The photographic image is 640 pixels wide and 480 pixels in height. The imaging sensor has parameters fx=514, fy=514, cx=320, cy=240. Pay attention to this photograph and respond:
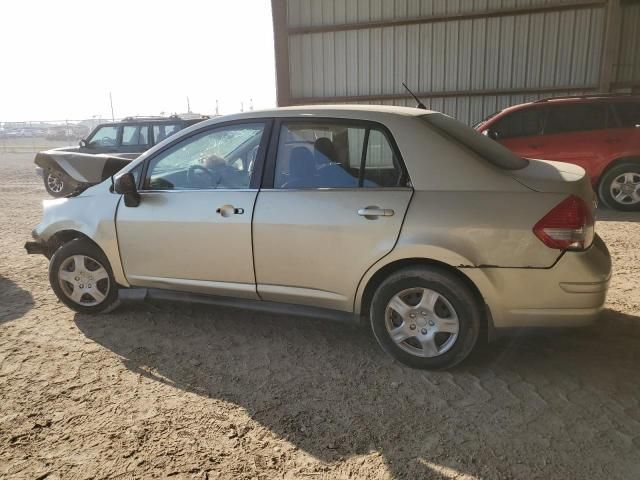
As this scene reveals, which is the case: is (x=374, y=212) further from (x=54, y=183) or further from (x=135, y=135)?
(x=54, y=183)

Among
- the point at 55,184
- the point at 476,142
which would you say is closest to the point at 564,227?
the point at 476,142

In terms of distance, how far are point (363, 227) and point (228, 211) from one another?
98 cm

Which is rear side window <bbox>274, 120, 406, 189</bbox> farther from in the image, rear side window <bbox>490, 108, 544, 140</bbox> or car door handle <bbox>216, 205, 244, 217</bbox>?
rear side window <bbox>490, 108, 544, 140</bbox>

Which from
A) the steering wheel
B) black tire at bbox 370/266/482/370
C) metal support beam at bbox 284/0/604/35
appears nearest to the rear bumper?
black tire at bbox 370/266/482/370

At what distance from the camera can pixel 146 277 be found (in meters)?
3.98

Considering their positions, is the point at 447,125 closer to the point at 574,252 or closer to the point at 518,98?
the point at 574,252

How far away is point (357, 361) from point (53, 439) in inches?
71.6

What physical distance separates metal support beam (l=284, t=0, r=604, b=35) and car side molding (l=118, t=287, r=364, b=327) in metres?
10.7

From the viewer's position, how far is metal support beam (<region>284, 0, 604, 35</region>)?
447 inches

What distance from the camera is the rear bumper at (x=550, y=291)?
288cm

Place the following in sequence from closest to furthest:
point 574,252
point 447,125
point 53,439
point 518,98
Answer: point 53,439, point 574,252, point 447,125, point 518,98

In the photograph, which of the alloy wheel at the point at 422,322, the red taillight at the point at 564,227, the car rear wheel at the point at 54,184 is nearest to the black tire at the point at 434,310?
the alloy wheel at the point at 422,322

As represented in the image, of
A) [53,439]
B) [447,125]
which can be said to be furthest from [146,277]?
[447,125]

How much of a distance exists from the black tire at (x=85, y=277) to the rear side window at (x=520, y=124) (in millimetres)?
7143
